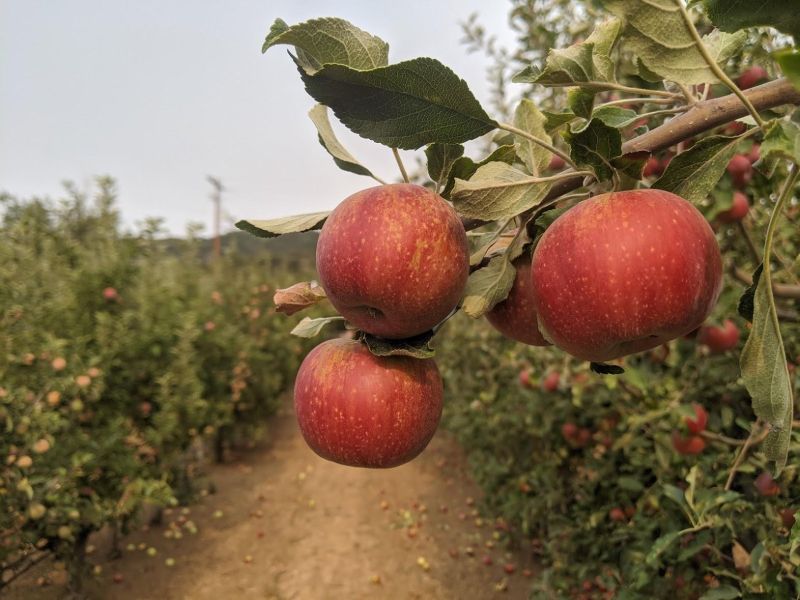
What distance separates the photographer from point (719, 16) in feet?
1.79

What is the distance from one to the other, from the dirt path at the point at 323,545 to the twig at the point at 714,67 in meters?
3.77

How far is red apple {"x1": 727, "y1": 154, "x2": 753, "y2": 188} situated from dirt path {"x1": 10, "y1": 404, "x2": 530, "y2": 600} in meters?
2.96

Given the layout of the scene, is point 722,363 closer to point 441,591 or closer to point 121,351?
point 441,591

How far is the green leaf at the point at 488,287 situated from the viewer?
0.78m

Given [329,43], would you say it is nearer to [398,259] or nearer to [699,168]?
[398,259]

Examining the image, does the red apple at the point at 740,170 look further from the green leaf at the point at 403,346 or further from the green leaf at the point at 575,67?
the green leaf at the point at 403,346

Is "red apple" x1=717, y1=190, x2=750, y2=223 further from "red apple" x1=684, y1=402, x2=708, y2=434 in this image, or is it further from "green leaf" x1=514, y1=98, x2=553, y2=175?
"green leaf" x1=514, y1=98, x2=553, y2=175

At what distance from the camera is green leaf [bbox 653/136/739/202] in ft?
2.25

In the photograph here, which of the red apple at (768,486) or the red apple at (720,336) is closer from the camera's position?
the red apple at (768,486)

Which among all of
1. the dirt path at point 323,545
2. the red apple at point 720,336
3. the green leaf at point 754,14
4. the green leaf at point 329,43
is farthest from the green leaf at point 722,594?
the dirt path at point 323,545

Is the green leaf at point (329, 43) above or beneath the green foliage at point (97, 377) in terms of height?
above

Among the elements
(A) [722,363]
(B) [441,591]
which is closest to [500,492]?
(B) [441,591]

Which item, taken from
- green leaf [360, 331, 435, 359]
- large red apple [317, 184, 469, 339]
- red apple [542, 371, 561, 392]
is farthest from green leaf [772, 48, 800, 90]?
red apple [542, 371, 561, 392]

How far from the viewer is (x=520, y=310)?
2.81 ft
